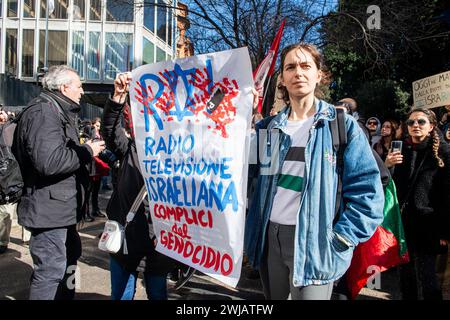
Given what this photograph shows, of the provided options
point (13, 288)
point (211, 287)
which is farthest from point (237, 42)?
point (13, 288)

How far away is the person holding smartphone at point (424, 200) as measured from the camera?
323 cm

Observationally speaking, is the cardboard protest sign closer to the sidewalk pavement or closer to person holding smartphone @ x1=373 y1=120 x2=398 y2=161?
the sidewalk pavement

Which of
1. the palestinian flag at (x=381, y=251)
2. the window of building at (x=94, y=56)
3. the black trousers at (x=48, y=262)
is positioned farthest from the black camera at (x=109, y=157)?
the window of building at (x=94, y=56)

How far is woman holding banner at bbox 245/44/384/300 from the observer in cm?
184

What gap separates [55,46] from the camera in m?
27.2

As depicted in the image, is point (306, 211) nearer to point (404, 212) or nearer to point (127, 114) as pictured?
point (127, 114)

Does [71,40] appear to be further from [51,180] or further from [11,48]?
[51,180]

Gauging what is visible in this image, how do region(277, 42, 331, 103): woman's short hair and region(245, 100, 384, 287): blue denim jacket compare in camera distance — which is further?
region(277, 42, 331, 103): woman's short hair

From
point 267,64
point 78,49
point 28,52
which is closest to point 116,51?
point 78,49

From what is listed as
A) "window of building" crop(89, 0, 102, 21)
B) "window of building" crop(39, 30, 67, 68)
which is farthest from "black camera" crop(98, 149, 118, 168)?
"window of building" crop(89, 0, 102, 21)

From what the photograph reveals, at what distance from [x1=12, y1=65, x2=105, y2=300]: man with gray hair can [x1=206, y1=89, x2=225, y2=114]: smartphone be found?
110 centimetres

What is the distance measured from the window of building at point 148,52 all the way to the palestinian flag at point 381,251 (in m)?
26.2

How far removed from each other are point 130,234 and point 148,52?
27.6 metres
